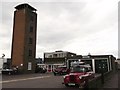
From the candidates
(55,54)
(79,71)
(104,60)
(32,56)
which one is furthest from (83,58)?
(79,71)

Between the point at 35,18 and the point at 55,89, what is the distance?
42.0 meters

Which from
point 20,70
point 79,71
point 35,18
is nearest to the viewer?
point 79,71

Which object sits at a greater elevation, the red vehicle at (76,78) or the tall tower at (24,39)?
the tall tower at (24,39)

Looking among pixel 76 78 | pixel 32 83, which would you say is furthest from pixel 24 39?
pixel 76 78

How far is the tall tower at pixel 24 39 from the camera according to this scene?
50875 millimetres

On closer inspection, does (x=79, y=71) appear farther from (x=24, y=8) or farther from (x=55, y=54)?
(x=55, y=54)

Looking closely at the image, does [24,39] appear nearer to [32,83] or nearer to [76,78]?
[32,83]

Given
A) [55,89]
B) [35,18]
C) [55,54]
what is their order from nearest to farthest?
1. [55,89]
2. [35,18]
3. [55,54]

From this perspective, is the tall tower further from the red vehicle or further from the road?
the red vehicle

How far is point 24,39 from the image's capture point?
51.5 metres

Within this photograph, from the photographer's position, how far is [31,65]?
52.8m

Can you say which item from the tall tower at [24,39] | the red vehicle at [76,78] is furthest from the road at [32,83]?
the tall tower at [24,39]

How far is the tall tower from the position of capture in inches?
2003

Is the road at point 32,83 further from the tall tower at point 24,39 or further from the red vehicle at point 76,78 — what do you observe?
the tall tower at point 24,39
